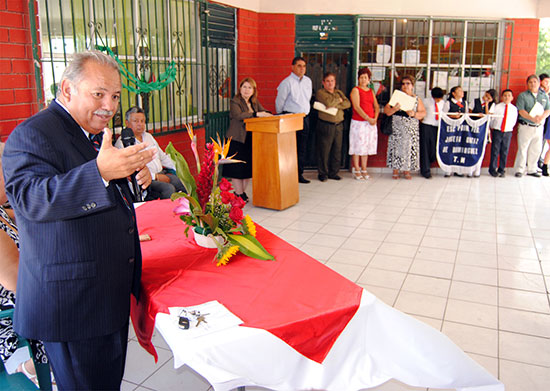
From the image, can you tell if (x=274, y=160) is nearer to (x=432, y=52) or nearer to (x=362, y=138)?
(x=362, y=138)

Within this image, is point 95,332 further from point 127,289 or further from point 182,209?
point 182,209

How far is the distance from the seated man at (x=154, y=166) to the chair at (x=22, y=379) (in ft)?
7.38

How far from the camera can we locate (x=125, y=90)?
16.5 feet

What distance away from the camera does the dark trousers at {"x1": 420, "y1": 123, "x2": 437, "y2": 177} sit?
25.2ft

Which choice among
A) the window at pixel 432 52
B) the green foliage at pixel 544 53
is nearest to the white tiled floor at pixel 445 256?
the window at pixel 432 52

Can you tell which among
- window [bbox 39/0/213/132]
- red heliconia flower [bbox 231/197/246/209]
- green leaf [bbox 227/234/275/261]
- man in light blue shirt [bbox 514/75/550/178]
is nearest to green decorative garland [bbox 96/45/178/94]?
window [bbox 39/0/213/132]

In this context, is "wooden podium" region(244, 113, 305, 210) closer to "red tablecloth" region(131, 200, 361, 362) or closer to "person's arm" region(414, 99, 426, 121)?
"person's arm" region(414, 99, 426, 121)

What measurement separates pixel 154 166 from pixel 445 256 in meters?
2.79

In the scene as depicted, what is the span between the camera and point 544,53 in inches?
339

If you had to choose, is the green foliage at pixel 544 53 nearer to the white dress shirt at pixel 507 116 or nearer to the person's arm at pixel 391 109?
the white dress shirt at pixel 507 116

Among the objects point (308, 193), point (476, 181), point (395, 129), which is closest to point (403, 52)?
point (395, 129)

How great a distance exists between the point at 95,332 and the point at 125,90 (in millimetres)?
3877

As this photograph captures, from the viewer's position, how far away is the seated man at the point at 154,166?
14.5ft

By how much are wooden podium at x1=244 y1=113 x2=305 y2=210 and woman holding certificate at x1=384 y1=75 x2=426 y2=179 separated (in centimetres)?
222
